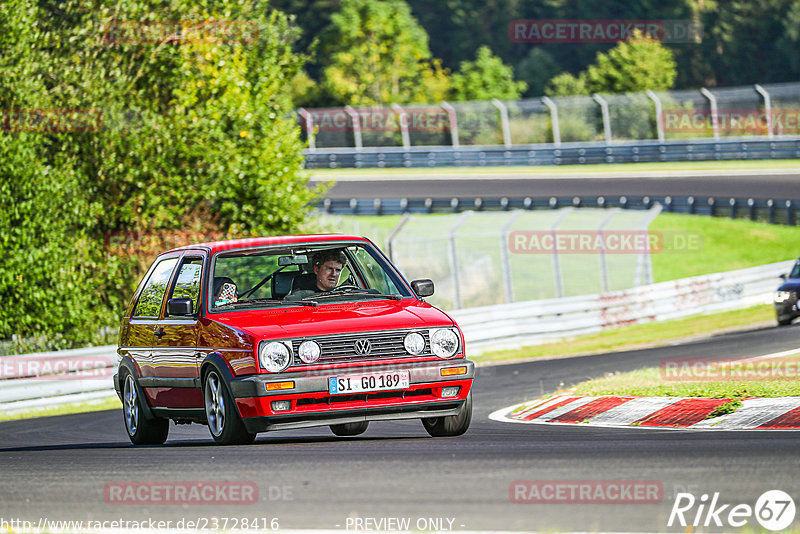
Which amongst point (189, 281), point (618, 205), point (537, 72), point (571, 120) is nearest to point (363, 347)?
point (189, 281)

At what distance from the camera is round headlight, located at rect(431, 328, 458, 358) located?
8.78 m

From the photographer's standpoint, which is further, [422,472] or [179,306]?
[179,306]

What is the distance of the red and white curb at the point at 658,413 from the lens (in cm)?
912

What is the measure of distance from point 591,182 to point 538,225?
831cm

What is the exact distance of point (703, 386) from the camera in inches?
457

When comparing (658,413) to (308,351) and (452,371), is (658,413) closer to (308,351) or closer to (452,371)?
(452,371)

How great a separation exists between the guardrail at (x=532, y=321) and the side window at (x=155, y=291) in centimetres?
705

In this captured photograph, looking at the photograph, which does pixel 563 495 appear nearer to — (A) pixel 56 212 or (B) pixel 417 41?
(A) pixel 56 212

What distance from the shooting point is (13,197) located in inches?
822

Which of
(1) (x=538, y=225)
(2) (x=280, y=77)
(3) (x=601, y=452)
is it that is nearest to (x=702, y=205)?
(1) (x=538, y=225)

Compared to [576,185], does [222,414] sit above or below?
above

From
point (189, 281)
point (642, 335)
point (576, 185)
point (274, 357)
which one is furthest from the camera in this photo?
point (576, 185)

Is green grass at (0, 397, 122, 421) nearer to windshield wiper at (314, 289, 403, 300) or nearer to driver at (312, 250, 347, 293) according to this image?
driver at (312, 250, 347, 293)

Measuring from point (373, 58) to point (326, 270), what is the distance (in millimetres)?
59806
